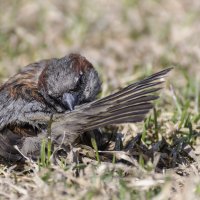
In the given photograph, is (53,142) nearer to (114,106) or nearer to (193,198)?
(114,106)

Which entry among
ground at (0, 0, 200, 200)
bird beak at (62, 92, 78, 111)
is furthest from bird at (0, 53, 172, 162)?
ground at (0, 0, 200, 200)

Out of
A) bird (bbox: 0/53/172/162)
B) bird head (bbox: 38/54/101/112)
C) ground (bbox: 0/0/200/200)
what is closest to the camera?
ground (bbox: 0/0/200/200)

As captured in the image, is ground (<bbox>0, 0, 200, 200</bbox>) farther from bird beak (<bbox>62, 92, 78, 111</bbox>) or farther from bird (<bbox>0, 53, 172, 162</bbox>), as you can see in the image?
bird beak (<bbox>62, 92, 78, 111</bbox>)

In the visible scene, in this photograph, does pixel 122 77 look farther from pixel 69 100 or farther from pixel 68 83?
pixel 69 100

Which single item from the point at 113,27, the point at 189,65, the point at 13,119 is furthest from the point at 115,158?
the point at 113,27

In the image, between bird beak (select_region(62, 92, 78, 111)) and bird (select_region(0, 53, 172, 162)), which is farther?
bird beak (select_region(62, 92, 78, 111))

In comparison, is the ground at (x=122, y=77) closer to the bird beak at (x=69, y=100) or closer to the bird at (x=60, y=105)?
the bird at (x=60, y=105)

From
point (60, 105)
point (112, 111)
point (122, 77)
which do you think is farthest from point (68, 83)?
point (122, 77)
